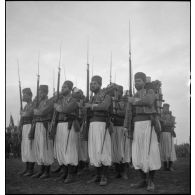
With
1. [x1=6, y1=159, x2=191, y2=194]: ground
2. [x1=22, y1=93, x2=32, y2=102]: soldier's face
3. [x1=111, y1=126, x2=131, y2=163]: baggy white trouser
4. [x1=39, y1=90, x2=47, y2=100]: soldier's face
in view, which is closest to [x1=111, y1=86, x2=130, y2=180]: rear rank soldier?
[x1=111, y1=126, x2=131, y2=163]: baggy white trouser

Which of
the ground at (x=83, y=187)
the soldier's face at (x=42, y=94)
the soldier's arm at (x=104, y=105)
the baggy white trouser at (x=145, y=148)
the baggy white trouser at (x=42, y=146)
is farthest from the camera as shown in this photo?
the soldier's face at (x=42, y=94)

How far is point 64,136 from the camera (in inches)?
338

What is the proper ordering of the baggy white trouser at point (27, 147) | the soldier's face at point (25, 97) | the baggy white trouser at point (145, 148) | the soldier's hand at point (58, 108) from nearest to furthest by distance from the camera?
the baggy white trouser at point (145, 148) → the soldier's hand at point (58, 108) → the baggy white trouser at point (27, 147) → the soldier's face at point (25, 97)

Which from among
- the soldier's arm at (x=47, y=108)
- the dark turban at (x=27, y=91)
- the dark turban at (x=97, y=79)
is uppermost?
the dark turban at (x=97, y=79)

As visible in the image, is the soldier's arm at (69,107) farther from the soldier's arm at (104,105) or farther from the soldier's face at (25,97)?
the soldier's face at (25,97)

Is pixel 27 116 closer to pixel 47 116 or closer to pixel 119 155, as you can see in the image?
pixel 47 116

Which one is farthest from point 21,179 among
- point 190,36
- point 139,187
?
point 190,36

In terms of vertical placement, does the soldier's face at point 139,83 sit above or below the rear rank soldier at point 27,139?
above

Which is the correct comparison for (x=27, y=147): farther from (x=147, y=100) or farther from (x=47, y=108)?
(x=147, y=100)

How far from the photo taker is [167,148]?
1155cm

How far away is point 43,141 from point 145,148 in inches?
134

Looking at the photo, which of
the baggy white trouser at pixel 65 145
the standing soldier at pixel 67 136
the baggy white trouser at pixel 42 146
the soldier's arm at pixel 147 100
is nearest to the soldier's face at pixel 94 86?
the standing soldier at pixel 67 136

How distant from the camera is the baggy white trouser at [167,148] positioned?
11430 mm

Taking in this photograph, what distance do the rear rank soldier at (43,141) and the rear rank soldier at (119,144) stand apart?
76.3 inches
